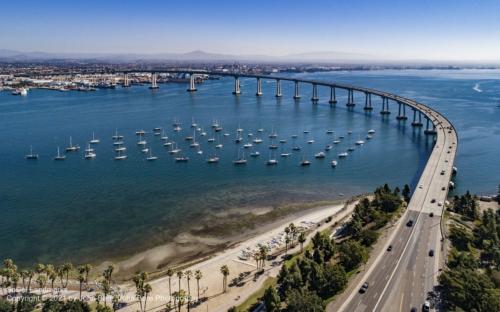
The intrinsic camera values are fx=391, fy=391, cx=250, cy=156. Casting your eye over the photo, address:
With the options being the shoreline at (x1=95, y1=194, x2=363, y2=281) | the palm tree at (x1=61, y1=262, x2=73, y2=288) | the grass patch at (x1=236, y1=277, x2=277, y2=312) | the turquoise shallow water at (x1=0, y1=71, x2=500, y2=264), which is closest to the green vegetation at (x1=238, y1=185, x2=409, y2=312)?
the grass patch at (x1=236, y1=277, x2=277, y2=312)

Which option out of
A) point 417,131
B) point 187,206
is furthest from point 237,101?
point 187,206

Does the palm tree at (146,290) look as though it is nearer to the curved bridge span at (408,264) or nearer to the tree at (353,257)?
the curved bridge span at (408,264)

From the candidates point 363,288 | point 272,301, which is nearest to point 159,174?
point 272,301

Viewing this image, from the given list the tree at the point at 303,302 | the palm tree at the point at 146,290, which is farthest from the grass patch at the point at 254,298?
the palm tree at the point at 146,290

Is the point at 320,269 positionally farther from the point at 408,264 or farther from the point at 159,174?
the point at 159,174

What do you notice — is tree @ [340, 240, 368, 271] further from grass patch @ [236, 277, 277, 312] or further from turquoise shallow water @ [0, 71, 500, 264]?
turquoise shallow water @ [0, 71, 500, 264]

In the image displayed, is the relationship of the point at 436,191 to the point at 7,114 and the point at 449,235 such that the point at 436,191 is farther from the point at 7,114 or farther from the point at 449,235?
the point at 7,114

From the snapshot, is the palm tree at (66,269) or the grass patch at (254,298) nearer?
the grass patch at (254,298)
